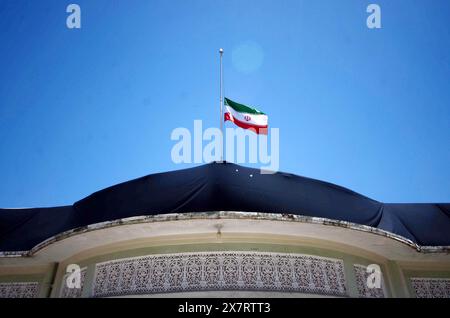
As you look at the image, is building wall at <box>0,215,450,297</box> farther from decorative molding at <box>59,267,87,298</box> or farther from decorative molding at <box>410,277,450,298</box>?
decorative molding at <box>410,277,450,298</box>

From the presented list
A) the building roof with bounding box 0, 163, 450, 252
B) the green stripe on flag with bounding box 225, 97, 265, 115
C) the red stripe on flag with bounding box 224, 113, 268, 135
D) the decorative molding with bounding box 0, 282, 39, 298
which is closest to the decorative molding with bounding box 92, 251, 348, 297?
the building roof with bounding box 0, 163, 450, 252

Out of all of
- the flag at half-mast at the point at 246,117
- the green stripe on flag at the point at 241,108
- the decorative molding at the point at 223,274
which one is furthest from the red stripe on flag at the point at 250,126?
the decorative molding at the point at 223,274

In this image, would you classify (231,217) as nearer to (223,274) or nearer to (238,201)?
(238,201)

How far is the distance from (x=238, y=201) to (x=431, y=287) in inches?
167

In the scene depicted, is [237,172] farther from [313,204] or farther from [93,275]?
[93,275]

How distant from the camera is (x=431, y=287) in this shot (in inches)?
308

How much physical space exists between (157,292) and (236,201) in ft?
5.96

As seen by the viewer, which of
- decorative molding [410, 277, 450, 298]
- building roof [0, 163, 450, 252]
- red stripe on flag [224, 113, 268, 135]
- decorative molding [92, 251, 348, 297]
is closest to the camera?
decorative molding [92, 251, 348, 297]

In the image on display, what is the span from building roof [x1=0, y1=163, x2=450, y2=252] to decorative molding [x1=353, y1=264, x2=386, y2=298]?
76cm

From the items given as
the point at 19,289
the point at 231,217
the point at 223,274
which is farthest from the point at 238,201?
the point at 19,289

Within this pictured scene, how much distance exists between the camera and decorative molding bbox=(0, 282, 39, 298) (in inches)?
331

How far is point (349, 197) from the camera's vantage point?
7.64m
